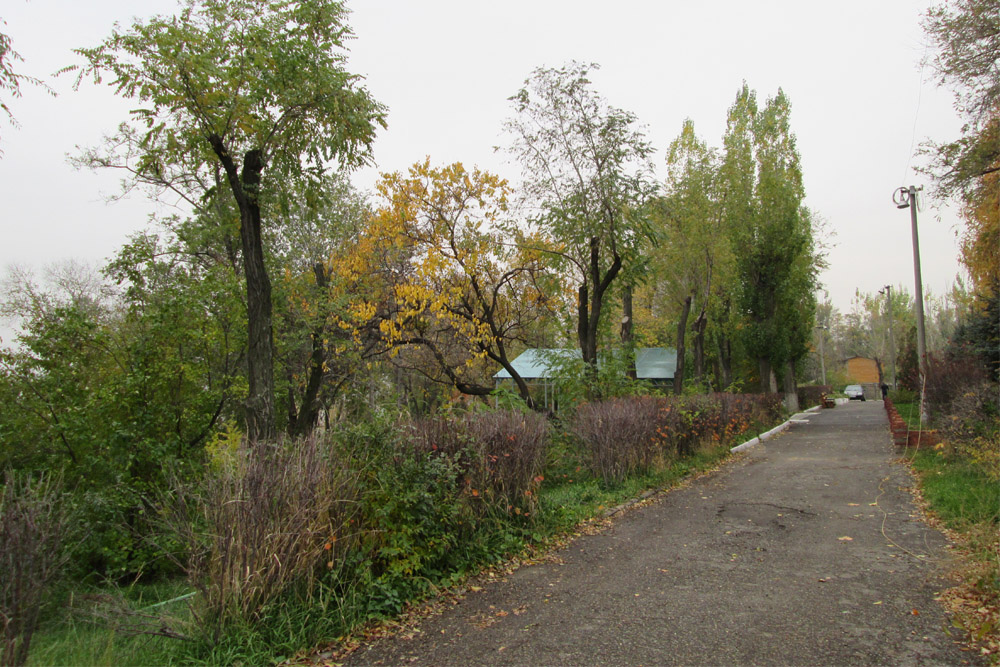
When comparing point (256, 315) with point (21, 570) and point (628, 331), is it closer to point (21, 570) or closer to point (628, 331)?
point (21, 570)

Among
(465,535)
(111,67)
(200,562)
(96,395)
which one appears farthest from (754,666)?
(111,67)

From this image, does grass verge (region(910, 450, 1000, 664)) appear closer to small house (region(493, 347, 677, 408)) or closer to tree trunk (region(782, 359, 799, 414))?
small house (region(493, 347, 677, 408))

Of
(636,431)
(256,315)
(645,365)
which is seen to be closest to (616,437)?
(636,431)

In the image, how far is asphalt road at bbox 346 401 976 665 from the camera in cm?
395

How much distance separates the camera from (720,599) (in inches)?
189

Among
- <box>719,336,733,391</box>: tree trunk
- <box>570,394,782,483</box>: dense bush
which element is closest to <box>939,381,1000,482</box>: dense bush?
<box>570,394,782,483</box>: dense bush

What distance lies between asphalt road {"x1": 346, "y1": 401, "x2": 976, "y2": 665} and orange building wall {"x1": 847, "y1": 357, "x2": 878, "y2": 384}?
8983 centimetres

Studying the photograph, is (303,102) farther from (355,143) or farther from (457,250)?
(457,250)

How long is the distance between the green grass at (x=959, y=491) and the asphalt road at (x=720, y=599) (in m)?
0.34

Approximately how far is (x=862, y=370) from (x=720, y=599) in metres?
96.0

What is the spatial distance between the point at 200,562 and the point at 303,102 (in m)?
7.50

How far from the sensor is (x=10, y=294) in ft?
48.8

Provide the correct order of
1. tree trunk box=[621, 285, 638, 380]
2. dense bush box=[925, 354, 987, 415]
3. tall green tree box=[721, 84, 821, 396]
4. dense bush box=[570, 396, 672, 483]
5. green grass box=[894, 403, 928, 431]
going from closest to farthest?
dense bush box=[570, 396, 672, 483], dense bush box=[925, 354, 987, 415], tree trunk box=[621, 285, 638, 380], green grass box=[894, 403, 928, 431], tall green tree box=[721, 84, 821, 396]

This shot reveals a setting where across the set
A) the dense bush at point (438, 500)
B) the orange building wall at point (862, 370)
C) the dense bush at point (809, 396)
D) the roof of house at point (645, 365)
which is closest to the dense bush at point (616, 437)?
the dense bush at point (438, 500)
